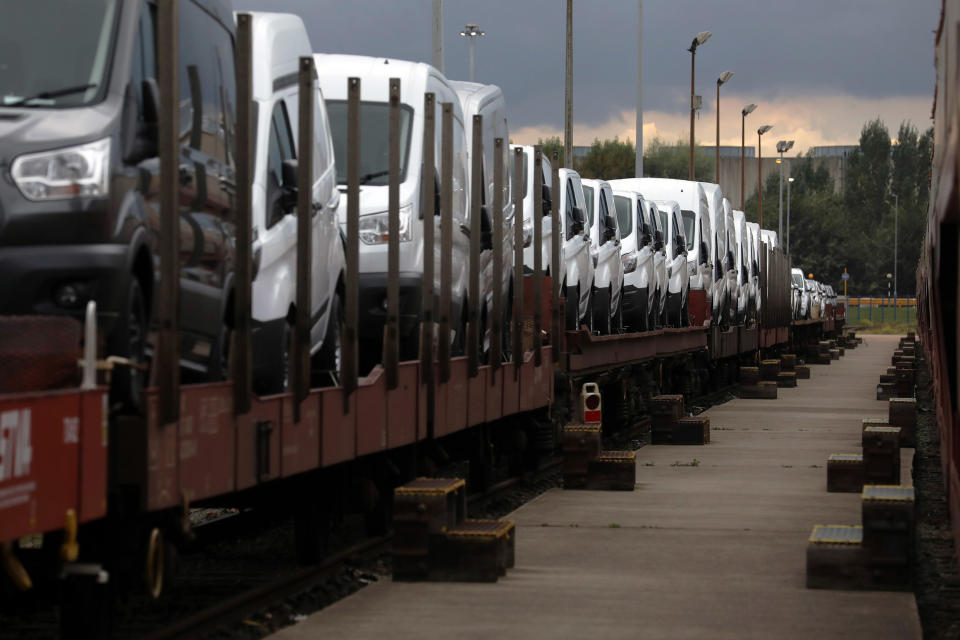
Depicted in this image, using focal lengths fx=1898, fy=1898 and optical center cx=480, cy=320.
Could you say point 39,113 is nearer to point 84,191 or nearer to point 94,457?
point 84,191

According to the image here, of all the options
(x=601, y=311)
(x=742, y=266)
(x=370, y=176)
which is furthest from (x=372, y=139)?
(x=742, y=266)

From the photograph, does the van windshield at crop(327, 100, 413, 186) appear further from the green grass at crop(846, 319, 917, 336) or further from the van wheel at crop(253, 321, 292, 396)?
the green grass at crop(846, 319, 917, 336)

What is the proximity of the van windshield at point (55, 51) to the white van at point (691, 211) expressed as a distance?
2566 cm

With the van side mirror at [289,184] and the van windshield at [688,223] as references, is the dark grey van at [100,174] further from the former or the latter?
the van windshield at [688,223]

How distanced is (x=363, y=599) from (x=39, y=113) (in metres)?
3.54

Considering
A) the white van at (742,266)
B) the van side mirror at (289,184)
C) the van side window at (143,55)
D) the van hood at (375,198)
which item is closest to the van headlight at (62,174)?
the van side window at (143,55)

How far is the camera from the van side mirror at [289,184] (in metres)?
10.1

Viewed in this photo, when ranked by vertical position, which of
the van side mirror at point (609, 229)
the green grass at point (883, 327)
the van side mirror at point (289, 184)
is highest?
the van side mirror at point (609, 229)

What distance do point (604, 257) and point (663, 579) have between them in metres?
13.0

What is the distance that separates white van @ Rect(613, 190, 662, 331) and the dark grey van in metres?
17.2

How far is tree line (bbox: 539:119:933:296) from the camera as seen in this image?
5290 inches

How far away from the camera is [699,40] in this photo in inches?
2322

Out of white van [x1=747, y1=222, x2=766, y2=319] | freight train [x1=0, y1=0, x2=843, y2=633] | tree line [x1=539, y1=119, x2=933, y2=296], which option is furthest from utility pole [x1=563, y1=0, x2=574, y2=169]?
tree line [x1=539, y1=119, x2=933, y2=296]

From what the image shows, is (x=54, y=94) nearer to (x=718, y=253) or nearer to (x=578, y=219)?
(x=578, y=219)
